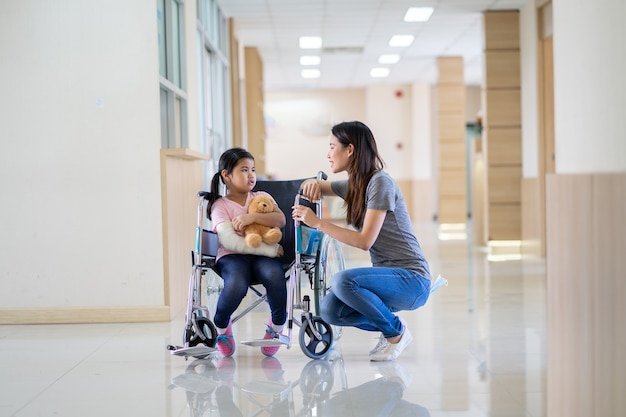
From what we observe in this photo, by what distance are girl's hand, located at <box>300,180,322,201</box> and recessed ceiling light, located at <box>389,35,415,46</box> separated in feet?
26.8

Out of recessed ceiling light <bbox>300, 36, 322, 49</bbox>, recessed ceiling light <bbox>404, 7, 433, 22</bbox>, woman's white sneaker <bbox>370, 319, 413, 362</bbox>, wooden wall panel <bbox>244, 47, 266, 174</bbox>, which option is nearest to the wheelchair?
woman's white sneaker <bbox>370, 319, 413, 362</bbox>

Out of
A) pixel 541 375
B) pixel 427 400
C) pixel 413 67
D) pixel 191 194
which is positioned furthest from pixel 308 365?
pixel 413 67

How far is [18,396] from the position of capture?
2811 mm

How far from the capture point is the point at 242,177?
3.50m

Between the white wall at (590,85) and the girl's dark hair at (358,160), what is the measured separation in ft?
3.52

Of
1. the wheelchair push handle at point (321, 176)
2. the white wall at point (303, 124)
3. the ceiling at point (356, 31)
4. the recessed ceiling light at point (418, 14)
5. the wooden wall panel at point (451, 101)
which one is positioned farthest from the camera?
the white wall at point (303, 124)

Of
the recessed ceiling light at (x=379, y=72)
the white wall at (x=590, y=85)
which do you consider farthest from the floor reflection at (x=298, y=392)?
the recessed ceiling light at (x=379, y=72)

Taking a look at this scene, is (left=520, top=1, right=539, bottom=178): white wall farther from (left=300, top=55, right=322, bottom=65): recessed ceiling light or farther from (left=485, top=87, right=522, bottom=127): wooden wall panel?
(left=300, top=55, right=322, bottom=65): recessed ceiling light

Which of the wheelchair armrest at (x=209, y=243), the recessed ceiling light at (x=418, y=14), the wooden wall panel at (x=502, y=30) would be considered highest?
the recessed ceiling light at (x=418, y=14)

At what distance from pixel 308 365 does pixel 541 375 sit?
89 centimetres

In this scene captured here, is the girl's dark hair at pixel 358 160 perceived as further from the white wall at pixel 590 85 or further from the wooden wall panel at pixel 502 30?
the wooden wall panel at pixel 502 30

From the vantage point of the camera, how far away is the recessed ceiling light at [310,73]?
14.6 meters

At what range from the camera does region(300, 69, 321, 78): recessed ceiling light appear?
1456cm

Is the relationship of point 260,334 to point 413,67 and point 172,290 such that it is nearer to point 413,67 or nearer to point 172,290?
point 172,290
